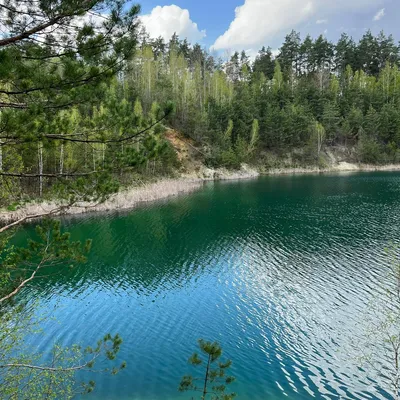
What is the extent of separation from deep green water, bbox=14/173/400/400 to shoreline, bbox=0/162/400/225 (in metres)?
2.22

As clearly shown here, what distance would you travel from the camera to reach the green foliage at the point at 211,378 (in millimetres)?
4688

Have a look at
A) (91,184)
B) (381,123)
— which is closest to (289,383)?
(91,184)

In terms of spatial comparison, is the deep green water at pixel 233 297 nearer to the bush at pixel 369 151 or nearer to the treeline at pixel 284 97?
the treeline at pixel 284 97

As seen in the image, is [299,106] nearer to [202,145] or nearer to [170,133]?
[202,145]

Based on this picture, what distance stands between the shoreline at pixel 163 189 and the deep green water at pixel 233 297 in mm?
2219

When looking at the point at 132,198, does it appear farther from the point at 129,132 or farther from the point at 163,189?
the point at 129,132

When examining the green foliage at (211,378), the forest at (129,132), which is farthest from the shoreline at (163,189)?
the green foliage at (211,378)

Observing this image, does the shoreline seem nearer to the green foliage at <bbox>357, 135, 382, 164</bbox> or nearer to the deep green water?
the green foliage at <bbox>357, 135, 382, 164</bbox>

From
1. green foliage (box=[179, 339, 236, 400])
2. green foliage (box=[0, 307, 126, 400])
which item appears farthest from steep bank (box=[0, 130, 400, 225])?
green foliage (box=[179, 339, 236, 400])

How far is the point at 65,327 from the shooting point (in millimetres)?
10023

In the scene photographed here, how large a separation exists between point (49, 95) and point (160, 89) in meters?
51.7

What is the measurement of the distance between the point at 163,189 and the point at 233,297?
2477 cm

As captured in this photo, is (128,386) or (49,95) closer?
(49,95)

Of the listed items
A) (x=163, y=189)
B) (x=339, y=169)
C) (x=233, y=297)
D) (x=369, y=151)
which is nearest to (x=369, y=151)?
(x=369, y=151)
